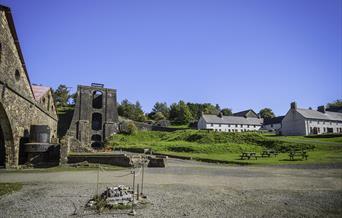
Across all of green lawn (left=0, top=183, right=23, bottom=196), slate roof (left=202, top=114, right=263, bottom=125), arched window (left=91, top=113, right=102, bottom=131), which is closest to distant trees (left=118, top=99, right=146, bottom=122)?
slate roof (left=202, top=114, right=263, bottom=125)

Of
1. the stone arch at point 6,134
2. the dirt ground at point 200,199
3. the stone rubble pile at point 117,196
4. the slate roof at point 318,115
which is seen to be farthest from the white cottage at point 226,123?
the stone rubble pile at point 117,196

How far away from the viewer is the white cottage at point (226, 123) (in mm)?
66625

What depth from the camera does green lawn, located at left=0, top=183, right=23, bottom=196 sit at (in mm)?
9087

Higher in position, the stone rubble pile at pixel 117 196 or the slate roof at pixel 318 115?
the slate roof at pixel 318 115

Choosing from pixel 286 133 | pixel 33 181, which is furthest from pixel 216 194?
pixel 286 133

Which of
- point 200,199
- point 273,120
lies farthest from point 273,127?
point 200,199

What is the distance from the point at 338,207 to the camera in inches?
301

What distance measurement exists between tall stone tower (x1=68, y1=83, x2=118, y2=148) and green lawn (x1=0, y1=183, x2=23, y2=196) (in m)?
34.8

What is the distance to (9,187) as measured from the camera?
384 inches

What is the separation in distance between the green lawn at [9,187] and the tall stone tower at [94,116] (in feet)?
114

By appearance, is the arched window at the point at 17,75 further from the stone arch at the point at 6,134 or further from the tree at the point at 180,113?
the tree at the point at 180,113

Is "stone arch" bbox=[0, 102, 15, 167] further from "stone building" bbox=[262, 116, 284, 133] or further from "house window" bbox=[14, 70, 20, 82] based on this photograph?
"stone building" bbox=[262, 116, 284, 133]

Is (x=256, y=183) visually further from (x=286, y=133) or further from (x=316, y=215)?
(x=286, y=133)

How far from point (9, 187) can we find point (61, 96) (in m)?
68.3
